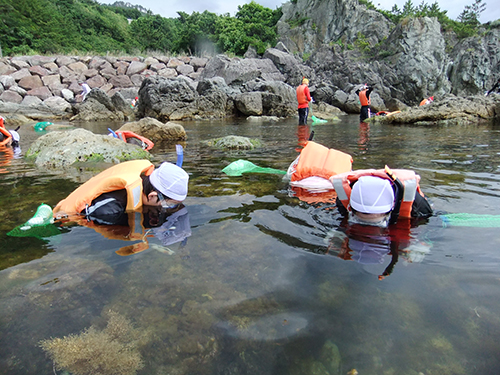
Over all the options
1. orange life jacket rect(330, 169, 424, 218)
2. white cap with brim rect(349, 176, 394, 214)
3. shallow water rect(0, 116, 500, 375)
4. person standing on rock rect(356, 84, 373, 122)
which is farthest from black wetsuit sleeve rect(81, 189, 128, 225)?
person standing on rock rect(356, 84, 373, 122)

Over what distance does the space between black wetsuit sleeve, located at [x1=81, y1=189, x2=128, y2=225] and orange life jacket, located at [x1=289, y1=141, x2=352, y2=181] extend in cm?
265

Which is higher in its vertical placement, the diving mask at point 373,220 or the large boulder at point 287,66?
the large boulder at point 287,66

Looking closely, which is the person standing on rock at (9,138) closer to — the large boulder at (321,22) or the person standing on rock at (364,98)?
the person standing on rock at (364,98)

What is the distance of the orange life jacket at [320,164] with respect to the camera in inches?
193

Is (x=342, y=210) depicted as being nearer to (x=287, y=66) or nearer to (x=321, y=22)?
(x=287, y=66)

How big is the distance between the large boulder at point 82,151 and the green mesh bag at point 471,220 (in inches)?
230

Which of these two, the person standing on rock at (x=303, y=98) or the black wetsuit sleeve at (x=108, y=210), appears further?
the person standing on rock at (x=303, y=98)

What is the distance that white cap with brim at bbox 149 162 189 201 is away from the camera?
354 centimetres

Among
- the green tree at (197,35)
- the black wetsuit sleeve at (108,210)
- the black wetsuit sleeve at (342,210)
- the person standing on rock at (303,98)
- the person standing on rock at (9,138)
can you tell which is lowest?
the black wetsuit sleeve at (342,210)

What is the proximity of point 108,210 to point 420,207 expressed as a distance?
3350 millimetres

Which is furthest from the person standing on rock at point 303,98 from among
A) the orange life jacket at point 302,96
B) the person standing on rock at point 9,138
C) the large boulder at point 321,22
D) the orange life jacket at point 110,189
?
the large boulder at point 321,22

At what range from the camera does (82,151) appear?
6.64 meters

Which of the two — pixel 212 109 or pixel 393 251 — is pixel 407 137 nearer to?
pixel 393 251

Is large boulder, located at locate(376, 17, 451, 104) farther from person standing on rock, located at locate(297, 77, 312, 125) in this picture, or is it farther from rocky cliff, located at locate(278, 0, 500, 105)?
person standing on rock, located at locate(297, 77, 312, 125)
